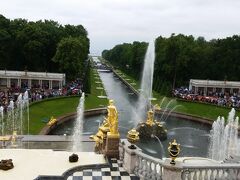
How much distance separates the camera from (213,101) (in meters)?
54.6

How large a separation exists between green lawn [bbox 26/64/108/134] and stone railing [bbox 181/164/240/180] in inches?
812

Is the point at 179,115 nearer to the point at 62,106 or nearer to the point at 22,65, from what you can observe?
the point at 62,106

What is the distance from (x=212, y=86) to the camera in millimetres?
69000

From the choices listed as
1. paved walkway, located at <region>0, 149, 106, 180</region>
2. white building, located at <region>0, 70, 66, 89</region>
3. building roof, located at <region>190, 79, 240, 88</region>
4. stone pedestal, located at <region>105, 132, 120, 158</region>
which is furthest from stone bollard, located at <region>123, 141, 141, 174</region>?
building roof, located at <region>190, 79, 240, 88</region>

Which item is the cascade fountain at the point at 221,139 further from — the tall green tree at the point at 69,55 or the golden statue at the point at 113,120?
the tall green tree at the point at 69,55

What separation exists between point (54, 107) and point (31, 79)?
71.7 feet

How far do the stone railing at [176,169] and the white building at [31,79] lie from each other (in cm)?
4924

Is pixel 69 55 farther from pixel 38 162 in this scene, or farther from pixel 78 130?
pixel 38 162

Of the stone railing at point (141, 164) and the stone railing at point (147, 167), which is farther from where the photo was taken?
the stone railing at point (141, 164)

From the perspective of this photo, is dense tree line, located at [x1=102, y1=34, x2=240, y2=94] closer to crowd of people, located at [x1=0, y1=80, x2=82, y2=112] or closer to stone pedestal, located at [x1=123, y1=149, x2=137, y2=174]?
crowd of people, located at [x1=0, y1=80, x2=82, y2=112]

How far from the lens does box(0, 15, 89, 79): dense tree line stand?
67.8 metres

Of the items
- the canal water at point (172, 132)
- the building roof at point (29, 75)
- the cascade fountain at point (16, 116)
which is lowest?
the canal water at point (172, 132)

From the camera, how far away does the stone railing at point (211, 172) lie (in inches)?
565

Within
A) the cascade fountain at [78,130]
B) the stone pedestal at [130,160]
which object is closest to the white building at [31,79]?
the cascade fountain at [78,130]
